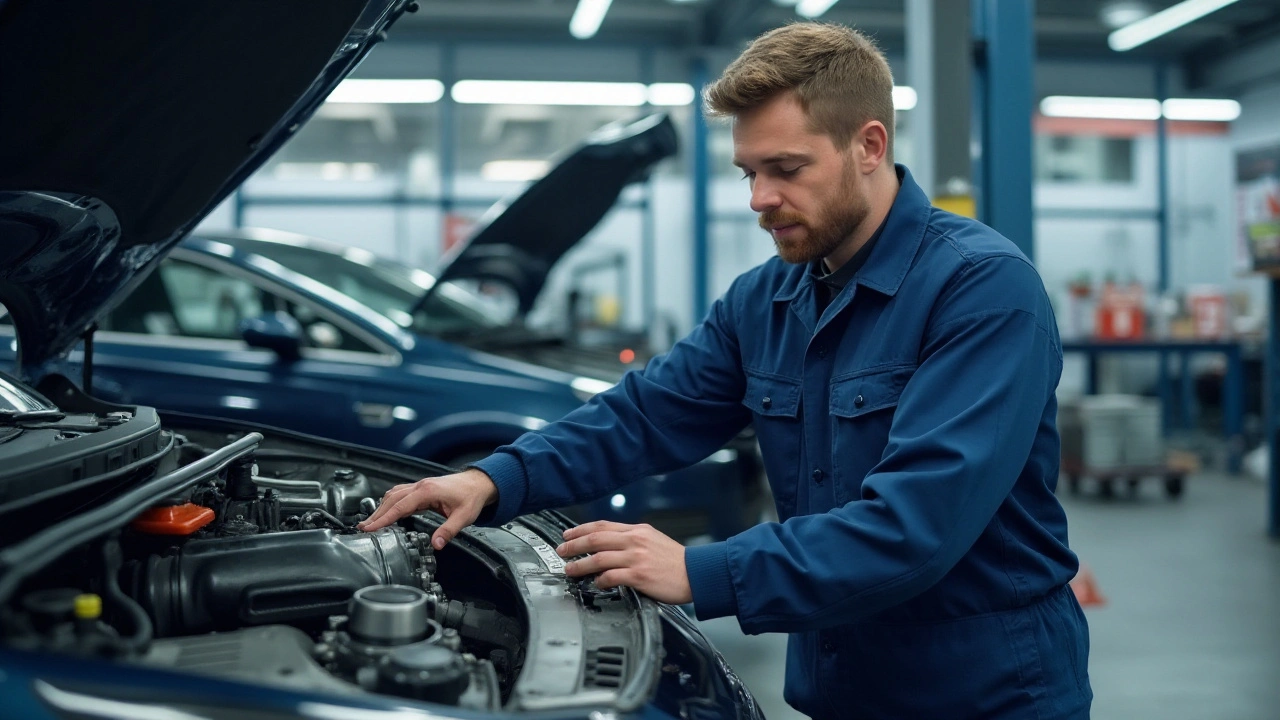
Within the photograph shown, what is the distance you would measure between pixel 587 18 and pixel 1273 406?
23.7 ft

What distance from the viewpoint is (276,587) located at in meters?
1.29

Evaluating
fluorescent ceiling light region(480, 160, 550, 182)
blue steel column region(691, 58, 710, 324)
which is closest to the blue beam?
blue steel column region(691, 58, 710, 324)

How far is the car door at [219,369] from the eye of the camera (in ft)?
11.4

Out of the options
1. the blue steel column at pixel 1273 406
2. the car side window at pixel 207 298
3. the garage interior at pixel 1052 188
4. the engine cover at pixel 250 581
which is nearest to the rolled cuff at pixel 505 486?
the engine cover at pixel 250 581

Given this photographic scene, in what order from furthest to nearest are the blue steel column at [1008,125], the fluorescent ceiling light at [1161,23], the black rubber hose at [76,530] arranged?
the fluorescent ceiling light at [1161,23]
the blue steel column at [1008,125]
the black rubber hose at [76,530]

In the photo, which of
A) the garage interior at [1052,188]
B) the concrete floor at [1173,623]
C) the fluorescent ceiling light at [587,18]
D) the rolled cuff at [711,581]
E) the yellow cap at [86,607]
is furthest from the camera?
the fluorescent ceiling light at [587,18]

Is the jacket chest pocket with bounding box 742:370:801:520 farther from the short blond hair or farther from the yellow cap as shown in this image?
the yellow cap

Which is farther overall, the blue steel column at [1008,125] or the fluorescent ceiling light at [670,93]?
the fluorescent ceiling light at [670,93]

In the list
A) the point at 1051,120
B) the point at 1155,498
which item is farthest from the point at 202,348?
the point at 1051,120

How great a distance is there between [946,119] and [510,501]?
8.77ft

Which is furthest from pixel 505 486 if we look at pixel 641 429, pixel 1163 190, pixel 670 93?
pixel 1163 190

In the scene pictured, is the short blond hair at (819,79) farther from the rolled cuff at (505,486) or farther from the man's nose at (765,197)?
the rolled cuff at (505,486)

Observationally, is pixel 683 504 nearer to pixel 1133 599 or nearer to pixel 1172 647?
pixel 1172 647

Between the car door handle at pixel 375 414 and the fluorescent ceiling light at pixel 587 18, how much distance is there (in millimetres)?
7247
